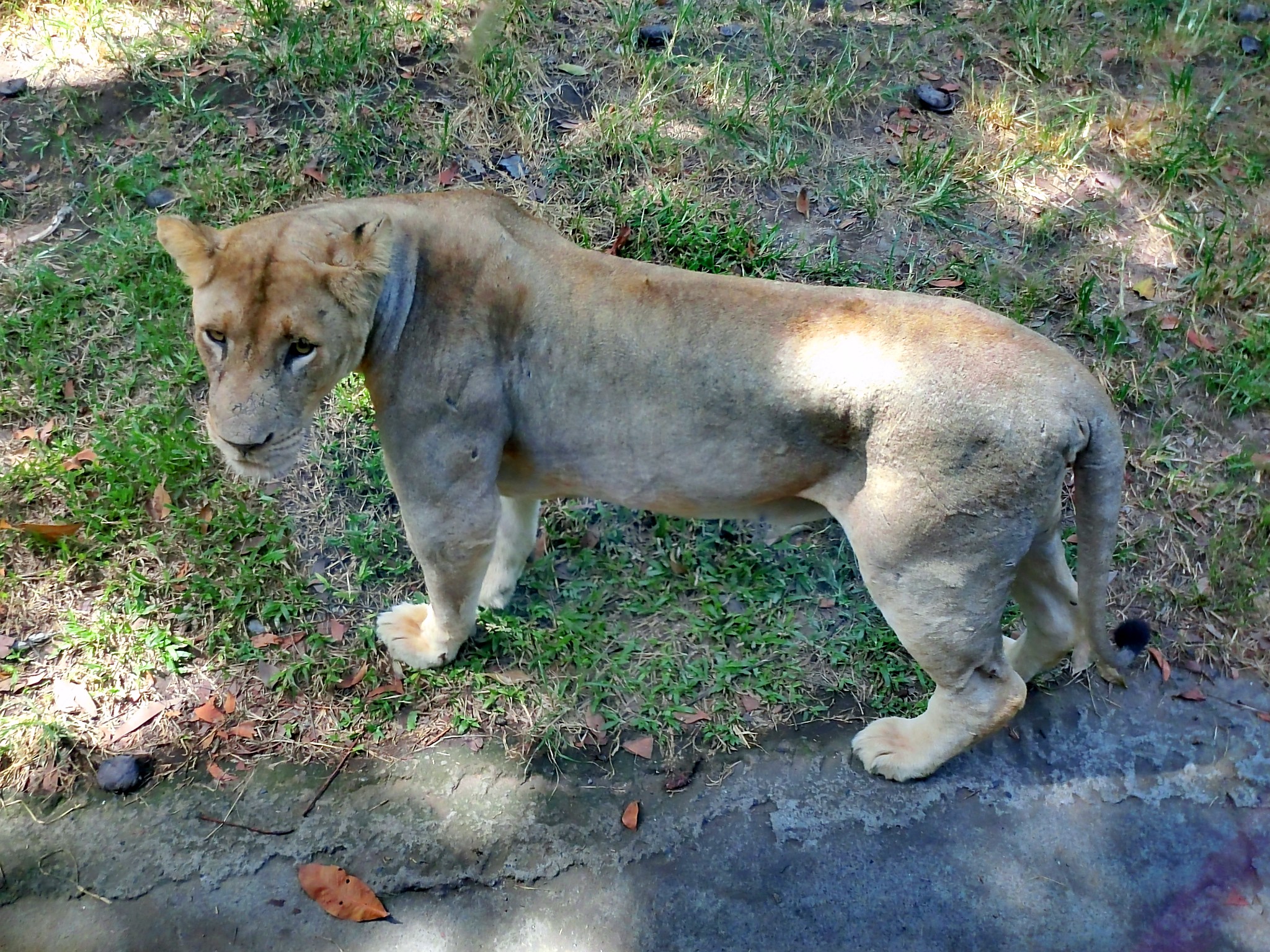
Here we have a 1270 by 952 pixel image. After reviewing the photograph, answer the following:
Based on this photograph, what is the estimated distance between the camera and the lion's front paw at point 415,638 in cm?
371

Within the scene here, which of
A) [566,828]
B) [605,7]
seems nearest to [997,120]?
[605,7]

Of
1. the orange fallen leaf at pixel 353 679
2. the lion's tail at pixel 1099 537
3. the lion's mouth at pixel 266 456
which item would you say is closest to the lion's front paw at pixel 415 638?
the orange fallen leaf at pixel 353 679

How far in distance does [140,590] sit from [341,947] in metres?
1.71

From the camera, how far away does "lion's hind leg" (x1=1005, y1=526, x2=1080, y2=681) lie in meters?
3.30

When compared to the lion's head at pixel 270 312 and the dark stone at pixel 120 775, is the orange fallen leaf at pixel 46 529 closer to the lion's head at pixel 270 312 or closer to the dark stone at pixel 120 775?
the dark stone at pixel 120 775

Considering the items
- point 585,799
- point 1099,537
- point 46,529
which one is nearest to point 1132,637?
point 1099,537

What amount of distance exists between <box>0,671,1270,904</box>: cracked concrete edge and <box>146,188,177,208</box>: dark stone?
3153 mm

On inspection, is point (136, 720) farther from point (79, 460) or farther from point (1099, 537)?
point (1099, 537)

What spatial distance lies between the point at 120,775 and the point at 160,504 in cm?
122

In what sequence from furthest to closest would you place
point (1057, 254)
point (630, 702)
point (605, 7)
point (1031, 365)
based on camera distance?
point (605, 7) < point (1057, 254) < point (630, 702) < point (1031, 365)

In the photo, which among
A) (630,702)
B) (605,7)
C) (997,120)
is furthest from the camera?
(605,7)

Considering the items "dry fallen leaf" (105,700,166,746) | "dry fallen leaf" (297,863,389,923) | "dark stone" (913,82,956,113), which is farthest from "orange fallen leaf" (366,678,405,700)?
"dark stone" (913,82,956,113)

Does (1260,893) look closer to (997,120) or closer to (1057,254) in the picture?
(1057,254)

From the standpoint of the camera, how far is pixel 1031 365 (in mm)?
2744
